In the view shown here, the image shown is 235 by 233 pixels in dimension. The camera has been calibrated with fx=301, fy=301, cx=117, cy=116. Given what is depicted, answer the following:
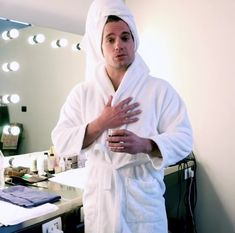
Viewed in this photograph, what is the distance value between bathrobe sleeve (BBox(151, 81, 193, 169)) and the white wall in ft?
3.19

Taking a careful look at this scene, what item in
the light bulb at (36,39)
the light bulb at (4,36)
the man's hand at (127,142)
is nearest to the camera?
the man's hand at (127,142)

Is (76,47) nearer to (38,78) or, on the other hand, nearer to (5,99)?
(38,78)

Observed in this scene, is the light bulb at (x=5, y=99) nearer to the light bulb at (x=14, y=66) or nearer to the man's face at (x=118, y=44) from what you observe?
the light bulb at (x=14, y=66)

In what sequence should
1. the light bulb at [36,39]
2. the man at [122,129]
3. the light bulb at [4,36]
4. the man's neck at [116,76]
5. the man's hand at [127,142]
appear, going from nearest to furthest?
the man's hand at [127,142] → the man at [122,129] → the man's neck at [116,76] → the light bulb at [4,36] → the light bulb at [36,39]

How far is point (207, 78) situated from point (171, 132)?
1126 mm

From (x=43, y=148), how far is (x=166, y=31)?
1.29m

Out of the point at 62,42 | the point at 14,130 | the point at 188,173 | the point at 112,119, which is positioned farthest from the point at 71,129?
the point at 188,173

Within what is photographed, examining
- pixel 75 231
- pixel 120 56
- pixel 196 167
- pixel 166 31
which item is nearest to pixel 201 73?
pixel 166 31

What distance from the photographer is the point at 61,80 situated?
2234 millimetres

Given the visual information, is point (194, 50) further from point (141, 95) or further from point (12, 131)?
point (12, 131)

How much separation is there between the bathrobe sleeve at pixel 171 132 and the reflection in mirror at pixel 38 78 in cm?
113

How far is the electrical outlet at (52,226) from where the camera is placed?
1.24 meters

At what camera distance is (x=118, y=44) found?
4.06 ft

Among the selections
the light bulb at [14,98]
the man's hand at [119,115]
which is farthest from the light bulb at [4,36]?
the man's hand at [119,115]
